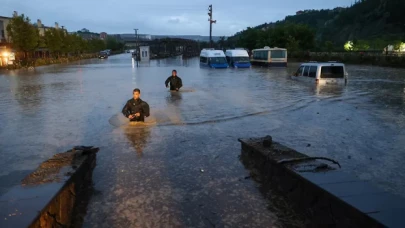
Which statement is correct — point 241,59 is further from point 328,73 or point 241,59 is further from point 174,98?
point 174,98

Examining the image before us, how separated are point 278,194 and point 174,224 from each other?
6.07 ft

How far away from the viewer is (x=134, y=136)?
32.1 feet

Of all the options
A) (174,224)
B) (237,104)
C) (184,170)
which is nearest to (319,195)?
(174,224)

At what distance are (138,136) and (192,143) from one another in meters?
1.68

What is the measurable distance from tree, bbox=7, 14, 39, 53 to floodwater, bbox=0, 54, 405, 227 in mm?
35060

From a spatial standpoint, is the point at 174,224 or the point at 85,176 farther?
the point at 85,176

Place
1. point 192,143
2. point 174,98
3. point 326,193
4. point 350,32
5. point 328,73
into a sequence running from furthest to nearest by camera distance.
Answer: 1. point 350,32
2. point 328,73
3. point 174,98
4. point 192,143
5. point 326,193

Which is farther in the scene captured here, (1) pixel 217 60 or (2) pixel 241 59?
(2) pixel 241 59

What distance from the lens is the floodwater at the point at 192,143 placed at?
5398mm

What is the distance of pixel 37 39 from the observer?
52.3m

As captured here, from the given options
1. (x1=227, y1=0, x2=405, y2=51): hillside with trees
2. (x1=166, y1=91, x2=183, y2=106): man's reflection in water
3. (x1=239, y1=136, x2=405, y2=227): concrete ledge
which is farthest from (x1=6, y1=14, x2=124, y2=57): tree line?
(x1=239, y1=136, x2=405, y2=227): concrete ledge

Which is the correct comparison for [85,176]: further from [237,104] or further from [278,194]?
[237,104]

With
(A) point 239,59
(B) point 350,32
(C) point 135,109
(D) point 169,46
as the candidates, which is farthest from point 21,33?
(B) point 350,32

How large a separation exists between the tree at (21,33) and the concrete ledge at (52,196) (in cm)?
4837
